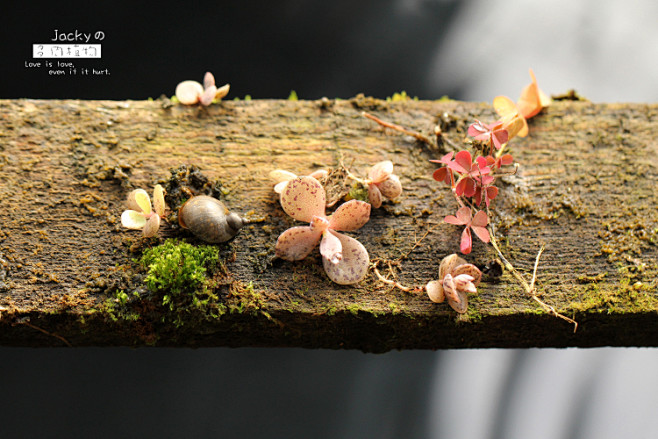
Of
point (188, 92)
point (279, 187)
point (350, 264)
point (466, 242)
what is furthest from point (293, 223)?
point (188, 92)

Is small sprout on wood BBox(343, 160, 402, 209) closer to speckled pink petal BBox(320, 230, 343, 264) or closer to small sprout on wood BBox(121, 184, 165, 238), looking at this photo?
speckled pink petal BBox(320, 230, 343, 264)

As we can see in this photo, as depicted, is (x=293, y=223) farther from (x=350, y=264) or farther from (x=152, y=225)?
(x=152, y=225)

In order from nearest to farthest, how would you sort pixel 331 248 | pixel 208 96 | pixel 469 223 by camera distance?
pixel 331 248 → pixel 469 223 → pixel 208 96

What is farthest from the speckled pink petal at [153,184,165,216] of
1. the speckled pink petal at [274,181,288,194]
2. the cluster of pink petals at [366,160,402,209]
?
the cluster of pink petals at [366,160,402,209]

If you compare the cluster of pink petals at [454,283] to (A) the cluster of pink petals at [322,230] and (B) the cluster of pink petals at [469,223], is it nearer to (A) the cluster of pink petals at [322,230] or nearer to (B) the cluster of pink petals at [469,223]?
(B) the cluster of pink petals at [469,223]

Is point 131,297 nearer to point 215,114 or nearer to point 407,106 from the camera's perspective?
point 215,114

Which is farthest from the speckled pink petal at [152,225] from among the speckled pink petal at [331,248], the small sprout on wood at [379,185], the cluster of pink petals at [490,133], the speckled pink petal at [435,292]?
the cluster of pink petals at [490,133]

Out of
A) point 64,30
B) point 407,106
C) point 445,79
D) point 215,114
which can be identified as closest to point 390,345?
point 407,106
